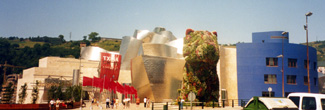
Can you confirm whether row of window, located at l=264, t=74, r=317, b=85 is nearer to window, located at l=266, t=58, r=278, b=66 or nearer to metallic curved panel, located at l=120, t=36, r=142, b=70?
A: window, located at l=266, t=58, r=278, b=66

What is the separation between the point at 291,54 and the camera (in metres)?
45.7

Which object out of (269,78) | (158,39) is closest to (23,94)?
(158,39)

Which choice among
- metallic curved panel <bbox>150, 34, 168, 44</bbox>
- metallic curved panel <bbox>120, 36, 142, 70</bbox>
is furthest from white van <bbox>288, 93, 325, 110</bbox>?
metallic curved panel <bbox>150, 34, 168, 44</bbox>

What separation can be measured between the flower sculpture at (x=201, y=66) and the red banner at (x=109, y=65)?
74.2 feet

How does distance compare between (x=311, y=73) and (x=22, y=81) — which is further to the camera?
(x=22, y=81)

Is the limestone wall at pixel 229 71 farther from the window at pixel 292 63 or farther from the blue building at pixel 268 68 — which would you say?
the window at pixel 292 63

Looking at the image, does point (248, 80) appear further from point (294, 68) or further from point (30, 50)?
point (30, 50)

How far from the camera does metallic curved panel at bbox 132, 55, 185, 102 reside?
145ft

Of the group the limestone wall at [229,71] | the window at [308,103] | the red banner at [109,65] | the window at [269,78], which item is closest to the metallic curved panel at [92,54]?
the red banner at [109,65]

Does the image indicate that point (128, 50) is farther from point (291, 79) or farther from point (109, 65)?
point (291, 79)

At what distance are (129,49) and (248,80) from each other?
29.5 meters

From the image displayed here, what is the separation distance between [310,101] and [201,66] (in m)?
21.2

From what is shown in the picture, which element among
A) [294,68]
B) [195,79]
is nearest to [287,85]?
[294,68]

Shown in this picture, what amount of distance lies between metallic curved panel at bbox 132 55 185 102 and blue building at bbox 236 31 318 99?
34.8 feet
